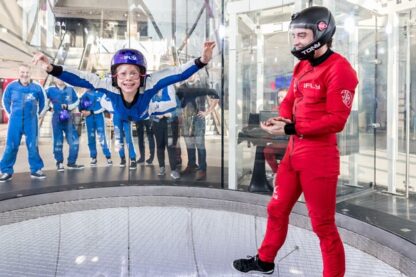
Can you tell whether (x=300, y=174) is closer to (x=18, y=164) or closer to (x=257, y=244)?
(x=257, y=244)

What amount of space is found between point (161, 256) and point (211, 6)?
3.53 m

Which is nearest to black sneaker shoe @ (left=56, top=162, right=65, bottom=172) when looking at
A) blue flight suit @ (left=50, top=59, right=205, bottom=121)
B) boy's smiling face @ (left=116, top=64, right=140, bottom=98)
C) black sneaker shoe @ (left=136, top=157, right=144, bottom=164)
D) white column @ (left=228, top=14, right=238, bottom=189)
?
black sneaker shoe @ (left=136, top=157, right=144, bottom=164)

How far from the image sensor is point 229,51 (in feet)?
15.3

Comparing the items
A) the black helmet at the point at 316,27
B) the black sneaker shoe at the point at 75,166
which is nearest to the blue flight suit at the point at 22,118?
the black sneaker shoe at the point at 75,166

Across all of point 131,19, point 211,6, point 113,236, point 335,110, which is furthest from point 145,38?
point 335,110

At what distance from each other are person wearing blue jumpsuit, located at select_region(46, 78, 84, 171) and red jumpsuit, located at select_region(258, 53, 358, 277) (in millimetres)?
3815

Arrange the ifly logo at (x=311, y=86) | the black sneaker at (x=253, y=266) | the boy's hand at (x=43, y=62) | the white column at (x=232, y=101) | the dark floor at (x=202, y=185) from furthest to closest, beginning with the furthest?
the white column at (x=232, y=101), the dark floor at (x=202, y=185), the boy's hand at (x=43, y=62), the black sneaker at (x=253, y=266), the ifly logo at (x=311, y=86)

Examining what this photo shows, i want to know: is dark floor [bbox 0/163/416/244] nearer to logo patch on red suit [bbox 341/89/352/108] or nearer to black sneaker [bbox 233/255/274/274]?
black sneaker [bbox 233/255/274/274]

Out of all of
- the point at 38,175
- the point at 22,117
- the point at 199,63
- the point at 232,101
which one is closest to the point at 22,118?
the point at 22,117

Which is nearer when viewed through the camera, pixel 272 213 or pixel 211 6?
pixel 272 213

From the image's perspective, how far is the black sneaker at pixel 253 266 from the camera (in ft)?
7.57

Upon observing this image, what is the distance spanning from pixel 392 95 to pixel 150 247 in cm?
336

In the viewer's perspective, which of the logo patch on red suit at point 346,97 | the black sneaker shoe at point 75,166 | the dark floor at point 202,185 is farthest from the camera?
the black sneaker shoe at point 75,166

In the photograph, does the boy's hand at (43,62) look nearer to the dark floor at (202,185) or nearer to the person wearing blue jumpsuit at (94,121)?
the dark floor at (202,185)
